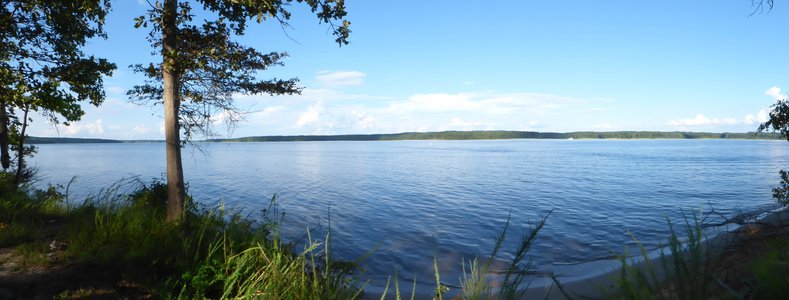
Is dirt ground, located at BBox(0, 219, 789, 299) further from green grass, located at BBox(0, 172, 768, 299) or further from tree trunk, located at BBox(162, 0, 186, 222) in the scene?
tree trunk, located at BBox(162, 0, 186, 222)

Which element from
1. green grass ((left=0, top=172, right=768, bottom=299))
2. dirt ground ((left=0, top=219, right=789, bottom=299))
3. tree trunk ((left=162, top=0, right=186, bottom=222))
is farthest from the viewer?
tree trunk ((left=162, top=0, right=186, bottom=222))

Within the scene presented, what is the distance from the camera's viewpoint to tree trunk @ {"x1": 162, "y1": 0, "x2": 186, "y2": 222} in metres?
8.92

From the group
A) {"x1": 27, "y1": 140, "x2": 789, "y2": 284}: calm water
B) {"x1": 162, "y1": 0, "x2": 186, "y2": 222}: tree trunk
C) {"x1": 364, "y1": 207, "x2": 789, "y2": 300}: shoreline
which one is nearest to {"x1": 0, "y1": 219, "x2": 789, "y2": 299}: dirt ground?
{"x1": 162, "y1": 0, "x2": 186, "y2": 222}: tree trunk

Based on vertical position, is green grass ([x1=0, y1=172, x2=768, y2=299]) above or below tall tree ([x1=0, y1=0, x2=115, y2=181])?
below

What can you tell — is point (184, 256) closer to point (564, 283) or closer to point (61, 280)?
point (61, 280)

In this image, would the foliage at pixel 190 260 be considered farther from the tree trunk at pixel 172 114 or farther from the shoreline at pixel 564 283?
the shoreline at pixel 564 283

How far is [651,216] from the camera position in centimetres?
2067

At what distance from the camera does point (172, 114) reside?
9398 mm

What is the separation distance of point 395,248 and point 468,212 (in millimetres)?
8189

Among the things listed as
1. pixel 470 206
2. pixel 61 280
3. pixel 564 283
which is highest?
pixel 61 280

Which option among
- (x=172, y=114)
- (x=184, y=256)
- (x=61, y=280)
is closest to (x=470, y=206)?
(x=172, y=114)

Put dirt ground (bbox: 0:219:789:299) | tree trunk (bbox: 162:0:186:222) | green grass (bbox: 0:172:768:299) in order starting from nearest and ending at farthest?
green grass (bbox: 0:172:768:299) < dirt ground (bbox: 0:219:789:299) < tree trunk (bbox: 162:0:186:222)

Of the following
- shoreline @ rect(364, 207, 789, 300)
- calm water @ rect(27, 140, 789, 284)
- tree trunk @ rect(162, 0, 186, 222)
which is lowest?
calm water @ rect(27, 140, 789, 284)

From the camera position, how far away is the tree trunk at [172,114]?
8.92 metres
